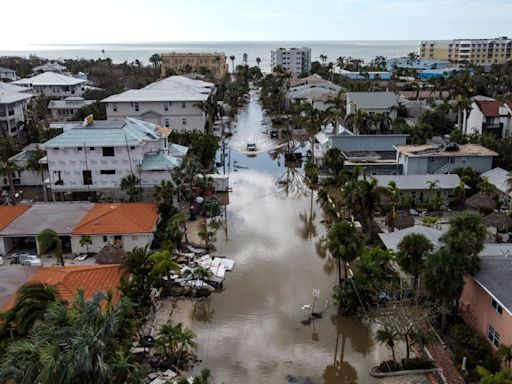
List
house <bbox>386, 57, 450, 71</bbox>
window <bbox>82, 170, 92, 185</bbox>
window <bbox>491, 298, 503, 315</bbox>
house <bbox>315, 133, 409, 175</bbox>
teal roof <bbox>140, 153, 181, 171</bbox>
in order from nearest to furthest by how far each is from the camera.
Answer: window <bbox>491, 298, 503, 315</bbox> → teal roof <bbox>140, 153, 181, 171</bbox> → window <bbox>82, 170, 92, 185</bbox> → house <bbox>315, 133, 409, 175</bbox> → house <bbox>386, 57, 450, 71</bbox>

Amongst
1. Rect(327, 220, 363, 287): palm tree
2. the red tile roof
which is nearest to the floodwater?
Rect(327, 220, 363, 287): palm tree

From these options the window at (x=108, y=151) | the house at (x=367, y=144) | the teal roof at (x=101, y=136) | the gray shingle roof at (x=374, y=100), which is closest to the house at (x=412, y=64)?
the gray shingle roof at (x=374, y=100)

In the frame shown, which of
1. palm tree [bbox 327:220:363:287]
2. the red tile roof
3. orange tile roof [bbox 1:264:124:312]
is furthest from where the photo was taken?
the red tile roof

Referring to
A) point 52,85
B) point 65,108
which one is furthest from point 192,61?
point 65,108

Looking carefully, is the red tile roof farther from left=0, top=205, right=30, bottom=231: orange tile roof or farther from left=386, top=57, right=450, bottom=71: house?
left=386, top=57, right=450, bottom=71: house

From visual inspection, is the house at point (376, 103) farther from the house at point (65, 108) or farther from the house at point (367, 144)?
the house at point (65, 108)

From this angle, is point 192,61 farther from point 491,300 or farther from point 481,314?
point 491,300

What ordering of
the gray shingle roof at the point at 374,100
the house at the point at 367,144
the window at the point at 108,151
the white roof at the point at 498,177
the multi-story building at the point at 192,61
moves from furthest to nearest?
the multi-story building at the point at 192,61 → the gray shingle roof at the point at 374,100 → the house at the point at 367,144 → the window at the point at 108,151 → the white roof at the point at 498,177
